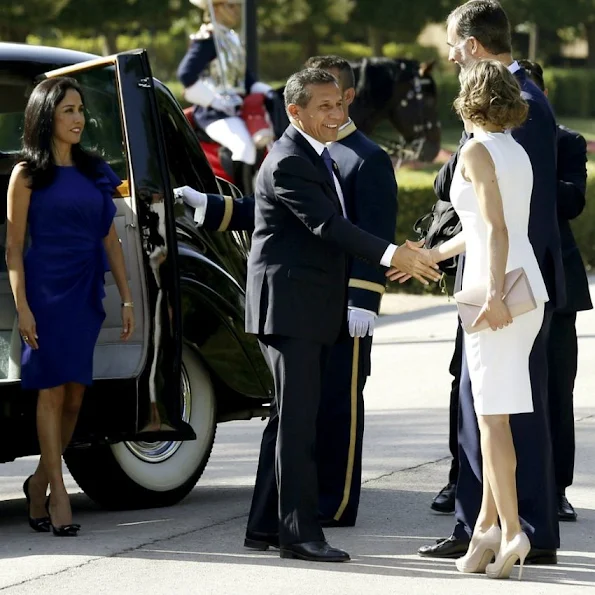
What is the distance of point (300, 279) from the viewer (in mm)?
5734

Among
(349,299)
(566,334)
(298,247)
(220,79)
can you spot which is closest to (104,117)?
(349,299)

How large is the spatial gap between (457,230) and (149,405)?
1.33m

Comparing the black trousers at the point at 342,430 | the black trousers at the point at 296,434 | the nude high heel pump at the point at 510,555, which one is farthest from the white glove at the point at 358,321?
the nude high heel pump at the point at 510,555

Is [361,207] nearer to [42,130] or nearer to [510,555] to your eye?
[42,130]

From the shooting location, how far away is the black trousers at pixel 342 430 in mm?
6477

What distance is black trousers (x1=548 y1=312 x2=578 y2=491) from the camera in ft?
22.1

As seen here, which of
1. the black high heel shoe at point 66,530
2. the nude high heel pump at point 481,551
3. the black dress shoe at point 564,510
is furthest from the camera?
the black dress shoe at point 564,510

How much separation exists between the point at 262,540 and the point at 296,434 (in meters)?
0.46

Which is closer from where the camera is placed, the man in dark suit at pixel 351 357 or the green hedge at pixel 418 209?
the man in dark suit at pixel 351 357

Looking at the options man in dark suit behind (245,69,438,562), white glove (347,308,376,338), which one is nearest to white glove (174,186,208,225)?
man in dark suit behind (245,69,438,562)

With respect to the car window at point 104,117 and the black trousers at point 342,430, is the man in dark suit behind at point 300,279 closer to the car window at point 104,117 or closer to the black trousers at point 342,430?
the black trousers at point 342,430

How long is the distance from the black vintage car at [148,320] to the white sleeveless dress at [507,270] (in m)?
1.31

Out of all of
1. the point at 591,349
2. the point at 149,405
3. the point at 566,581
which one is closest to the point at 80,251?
the point at 149,405

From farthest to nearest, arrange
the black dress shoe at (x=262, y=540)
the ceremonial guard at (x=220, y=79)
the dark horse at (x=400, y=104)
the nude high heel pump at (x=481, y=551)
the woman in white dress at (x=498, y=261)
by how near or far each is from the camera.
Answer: the dark horse at (x=400, y=104)
the ceremonial guard at (x=220, y=79)
the black dress shoe at (x=262, y=540)
the nude high heel pump at (x=481, y=551)
the woman in white dress at (x=498, y=261)
